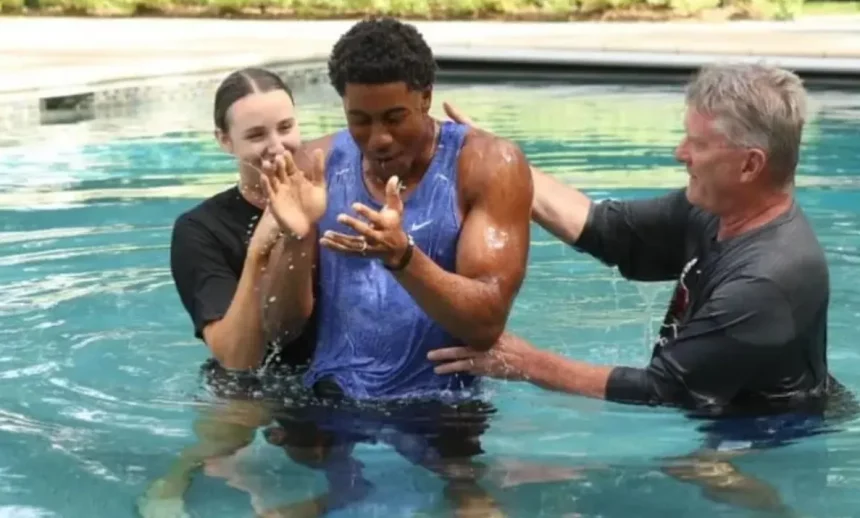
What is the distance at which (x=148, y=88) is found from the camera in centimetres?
1349

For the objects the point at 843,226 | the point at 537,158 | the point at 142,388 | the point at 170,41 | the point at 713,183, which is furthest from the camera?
the point at 170,41

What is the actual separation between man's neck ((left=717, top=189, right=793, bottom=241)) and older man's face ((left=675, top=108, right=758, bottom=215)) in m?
0.05

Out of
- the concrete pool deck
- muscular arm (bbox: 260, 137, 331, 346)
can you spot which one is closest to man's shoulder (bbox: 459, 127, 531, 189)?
muscular arm (bbox: 260, 137, 331, 346)

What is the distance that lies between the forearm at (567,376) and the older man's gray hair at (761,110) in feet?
2.34

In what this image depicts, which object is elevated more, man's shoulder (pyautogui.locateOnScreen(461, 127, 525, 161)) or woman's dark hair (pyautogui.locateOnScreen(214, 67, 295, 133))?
woman's dark hair (pyautogui.locateOnScreen(214, 67, 295, 133))

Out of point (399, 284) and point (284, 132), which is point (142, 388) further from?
point (399, 284)

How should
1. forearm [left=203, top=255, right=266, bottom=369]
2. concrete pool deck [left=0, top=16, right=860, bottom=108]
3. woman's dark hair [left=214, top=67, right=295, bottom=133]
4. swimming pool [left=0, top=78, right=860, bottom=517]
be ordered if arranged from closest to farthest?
A: forearm [left=203, top=255, right=266, bottom=369] < swimming pool [left=0, top=78, right=860, bottom=517] < woman's dark hair [left=214, top=67, right=295, bottom=133] < concrete pool deck [left=0, top=16, right=860, bottom=108]

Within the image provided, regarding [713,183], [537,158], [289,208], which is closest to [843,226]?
[537,158]

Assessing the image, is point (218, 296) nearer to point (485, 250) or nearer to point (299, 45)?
point (485, 250)

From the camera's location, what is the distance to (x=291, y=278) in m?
3.66

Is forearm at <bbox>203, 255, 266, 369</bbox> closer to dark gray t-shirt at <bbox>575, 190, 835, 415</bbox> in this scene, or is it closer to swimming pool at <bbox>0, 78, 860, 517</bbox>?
swimming pool at <bbox>0, 78, 860, 517</bbox>

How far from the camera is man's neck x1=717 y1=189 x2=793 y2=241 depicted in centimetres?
376

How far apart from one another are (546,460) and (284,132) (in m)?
1.23

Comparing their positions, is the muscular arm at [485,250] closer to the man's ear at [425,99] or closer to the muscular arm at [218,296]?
the man's ear at [425,99]
